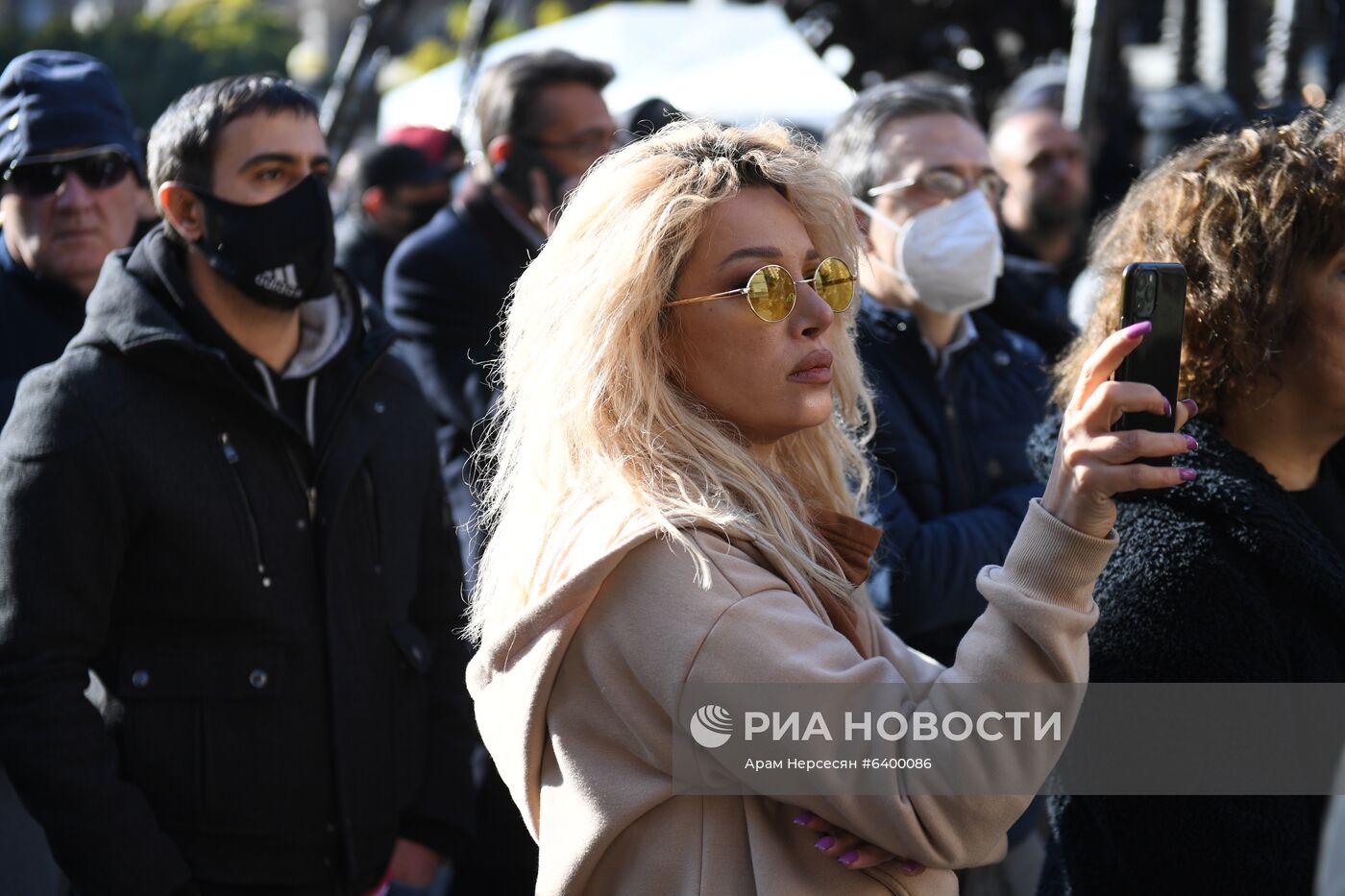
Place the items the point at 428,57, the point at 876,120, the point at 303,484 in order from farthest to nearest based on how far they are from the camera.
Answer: the point at 428,57
the point at 876,120
the point at 303,484

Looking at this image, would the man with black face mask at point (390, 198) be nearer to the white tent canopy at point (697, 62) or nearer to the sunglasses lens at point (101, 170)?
the white tent canopy at point (697, 62)

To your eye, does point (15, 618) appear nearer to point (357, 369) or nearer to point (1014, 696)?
point (357, 369)

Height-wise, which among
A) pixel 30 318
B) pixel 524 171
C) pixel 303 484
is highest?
pixel 30 318

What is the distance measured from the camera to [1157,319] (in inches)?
67.0

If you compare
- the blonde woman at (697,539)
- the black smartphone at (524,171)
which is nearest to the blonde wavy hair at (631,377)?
the blonde woman at (697,539)

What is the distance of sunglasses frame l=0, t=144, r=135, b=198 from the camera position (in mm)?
3276

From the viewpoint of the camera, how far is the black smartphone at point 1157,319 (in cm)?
167

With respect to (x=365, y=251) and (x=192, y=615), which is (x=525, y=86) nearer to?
(x=365, y=251)

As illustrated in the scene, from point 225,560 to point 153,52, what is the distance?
28.6 metres

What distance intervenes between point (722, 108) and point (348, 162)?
2.50 metres

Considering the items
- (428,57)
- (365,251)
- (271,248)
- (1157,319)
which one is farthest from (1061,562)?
(428,57)

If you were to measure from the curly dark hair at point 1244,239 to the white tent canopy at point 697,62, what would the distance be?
20.1ft

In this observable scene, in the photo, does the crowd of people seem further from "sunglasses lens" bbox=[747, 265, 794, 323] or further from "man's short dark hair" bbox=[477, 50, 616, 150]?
"man's short dark hair" bbox=[477, 50, 616, 150]

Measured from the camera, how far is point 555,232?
200 cm
